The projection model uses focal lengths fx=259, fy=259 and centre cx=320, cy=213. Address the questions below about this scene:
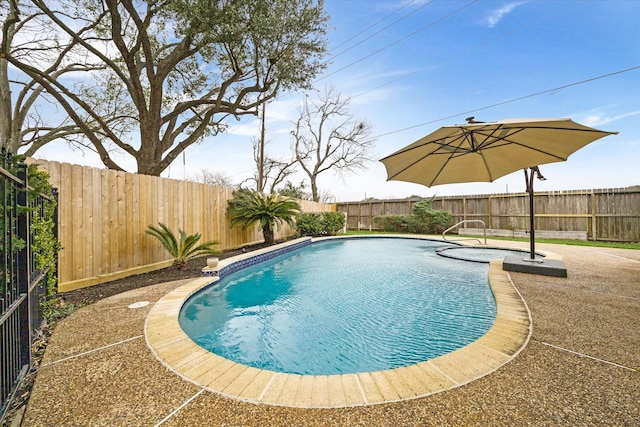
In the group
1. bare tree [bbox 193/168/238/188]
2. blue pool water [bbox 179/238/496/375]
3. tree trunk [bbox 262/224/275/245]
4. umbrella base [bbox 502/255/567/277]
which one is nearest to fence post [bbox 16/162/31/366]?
blue pool water [bbox 179/238/496/375]

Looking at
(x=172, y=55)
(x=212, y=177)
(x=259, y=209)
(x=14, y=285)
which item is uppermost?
(x=172, y=55)

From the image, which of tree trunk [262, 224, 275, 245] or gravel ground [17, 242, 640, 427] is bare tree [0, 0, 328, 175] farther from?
gravel ground [17, 242, 640, 427]

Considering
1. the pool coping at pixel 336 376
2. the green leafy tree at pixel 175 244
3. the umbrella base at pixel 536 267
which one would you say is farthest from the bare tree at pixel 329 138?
the pool coping at pixel 336 376

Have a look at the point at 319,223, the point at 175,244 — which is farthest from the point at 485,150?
the point at 319,223

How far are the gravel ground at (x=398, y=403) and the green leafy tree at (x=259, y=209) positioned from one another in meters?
5.23

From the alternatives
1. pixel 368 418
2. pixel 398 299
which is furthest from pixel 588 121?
pixel 368 418

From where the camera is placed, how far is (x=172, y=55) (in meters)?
8.21

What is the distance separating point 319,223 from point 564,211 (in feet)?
31.2

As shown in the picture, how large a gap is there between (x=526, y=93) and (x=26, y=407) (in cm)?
1623

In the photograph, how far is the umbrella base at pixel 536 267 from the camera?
4.16 meters

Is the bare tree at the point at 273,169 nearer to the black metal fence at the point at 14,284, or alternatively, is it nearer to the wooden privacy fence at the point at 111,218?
the wooden privacy fence at the point at 111,218

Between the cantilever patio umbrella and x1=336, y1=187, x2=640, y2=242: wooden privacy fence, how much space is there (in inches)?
270

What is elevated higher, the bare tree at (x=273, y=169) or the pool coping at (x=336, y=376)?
the bare tree at (x=273, y=169)

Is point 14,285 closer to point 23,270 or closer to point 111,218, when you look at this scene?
point 23,270
